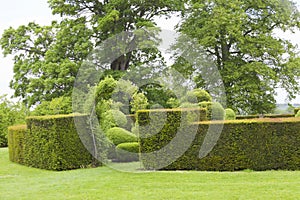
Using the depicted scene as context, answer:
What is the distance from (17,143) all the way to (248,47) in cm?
1530

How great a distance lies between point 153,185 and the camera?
9.55 metres

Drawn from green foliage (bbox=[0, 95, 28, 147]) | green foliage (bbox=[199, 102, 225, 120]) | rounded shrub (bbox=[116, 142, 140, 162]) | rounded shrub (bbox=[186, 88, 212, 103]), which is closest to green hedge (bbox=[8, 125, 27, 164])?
rounded shrub (bbox=[116, 142, 140, 162])

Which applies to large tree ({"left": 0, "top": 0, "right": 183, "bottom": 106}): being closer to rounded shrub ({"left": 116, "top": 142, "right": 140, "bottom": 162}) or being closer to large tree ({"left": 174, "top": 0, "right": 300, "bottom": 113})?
large tree ({"left": 174, "top": 0, "right": 300, "bottom": 113})

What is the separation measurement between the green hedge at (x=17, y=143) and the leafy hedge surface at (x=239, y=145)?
17.5 ft

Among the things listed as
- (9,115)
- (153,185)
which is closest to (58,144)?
(153,185)

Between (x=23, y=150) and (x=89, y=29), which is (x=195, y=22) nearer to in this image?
(x=89, y=29)

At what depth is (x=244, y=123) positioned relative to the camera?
11.7 meters

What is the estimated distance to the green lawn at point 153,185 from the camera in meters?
8.37

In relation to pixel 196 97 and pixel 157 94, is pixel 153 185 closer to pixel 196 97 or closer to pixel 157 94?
pixel 196 97

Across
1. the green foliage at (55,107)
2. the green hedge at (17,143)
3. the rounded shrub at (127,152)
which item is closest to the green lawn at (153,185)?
the rounded shrub at (127,152)

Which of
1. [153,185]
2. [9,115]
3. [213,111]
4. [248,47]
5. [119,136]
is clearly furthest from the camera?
[9,115]

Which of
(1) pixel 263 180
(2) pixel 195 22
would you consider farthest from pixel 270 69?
(1) pixel 263 180

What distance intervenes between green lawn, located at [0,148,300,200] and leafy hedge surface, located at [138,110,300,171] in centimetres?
55

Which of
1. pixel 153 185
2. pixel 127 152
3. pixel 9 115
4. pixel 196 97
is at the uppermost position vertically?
pixel 196 97
